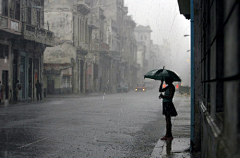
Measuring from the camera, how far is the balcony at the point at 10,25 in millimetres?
29183

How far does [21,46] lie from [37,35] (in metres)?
2.07

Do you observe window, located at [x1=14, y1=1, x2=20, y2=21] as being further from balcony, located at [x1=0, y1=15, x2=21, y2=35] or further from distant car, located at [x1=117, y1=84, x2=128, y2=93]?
distant car, located at [x1=117, y1=84, x2=128, y2=93]

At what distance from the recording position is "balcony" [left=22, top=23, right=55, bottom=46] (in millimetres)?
33275

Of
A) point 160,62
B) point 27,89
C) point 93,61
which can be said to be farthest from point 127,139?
point 160,62

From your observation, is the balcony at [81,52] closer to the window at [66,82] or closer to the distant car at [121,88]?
the window at [66,82]

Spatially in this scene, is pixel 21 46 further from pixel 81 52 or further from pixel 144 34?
pixel 144 34

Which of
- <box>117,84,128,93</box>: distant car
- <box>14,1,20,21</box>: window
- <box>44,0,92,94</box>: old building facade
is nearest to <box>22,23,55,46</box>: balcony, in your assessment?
<box>14,1,20,21</box>: window

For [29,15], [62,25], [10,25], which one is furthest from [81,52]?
[10,25]

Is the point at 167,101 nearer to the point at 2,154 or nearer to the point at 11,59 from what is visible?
the point at 2,154

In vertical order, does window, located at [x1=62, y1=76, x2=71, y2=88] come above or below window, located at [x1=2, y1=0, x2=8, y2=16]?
below

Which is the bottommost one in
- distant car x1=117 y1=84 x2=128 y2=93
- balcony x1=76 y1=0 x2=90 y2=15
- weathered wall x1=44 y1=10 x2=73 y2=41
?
distant car x1=117 y1=84 x2=128 y2=93

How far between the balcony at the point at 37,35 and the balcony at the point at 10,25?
A: 35.9 inches

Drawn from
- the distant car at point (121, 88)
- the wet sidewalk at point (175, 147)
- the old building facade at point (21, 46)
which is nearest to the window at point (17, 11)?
the old building facade at point (21, 46)

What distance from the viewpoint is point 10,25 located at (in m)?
30.4
